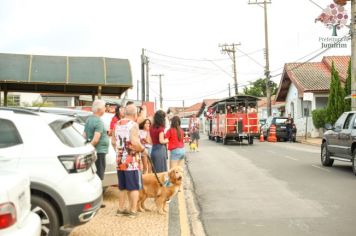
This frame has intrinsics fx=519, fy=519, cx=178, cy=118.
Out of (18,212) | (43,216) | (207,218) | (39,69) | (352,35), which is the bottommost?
(207,218)

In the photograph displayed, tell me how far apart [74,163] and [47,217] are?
0.66 meters

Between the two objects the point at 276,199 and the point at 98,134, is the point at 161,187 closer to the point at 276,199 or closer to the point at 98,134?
the point at 98,134

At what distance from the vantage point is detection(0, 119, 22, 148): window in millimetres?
5797

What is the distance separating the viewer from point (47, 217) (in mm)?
5773

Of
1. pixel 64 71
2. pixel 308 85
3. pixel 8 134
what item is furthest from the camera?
pixel 308 85

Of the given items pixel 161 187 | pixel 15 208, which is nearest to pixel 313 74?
A: pixel 161 187

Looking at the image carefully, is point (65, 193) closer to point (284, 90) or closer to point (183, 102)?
point (284, 90)

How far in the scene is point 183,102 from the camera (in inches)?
4877

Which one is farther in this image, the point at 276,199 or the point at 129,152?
the point at 276,199

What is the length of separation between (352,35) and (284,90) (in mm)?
24939

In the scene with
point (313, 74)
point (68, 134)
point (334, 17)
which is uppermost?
point (334, 17)

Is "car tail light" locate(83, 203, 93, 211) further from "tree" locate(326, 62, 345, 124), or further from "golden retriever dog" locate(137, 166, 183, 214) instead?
"tree" locate(326, 62, 345, 124)

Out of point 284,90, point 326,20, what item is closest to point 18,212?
point 326,20

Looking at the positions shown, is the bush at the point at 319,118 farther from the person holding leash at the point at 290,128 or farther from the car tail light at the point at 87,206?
the car tail light at the point at 87,206
